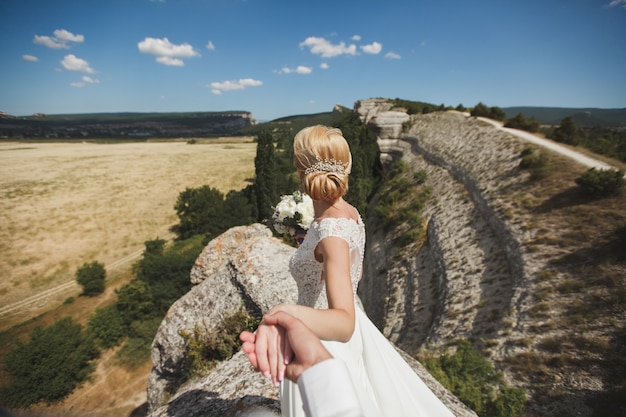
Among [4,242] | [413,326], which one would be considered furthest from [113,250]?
[413,326]

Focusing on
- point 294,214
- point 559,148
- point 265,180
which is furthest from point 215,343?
point 265,180

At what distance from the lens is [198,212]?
3822cm

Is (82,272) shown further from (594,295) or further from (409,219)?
(594,295)

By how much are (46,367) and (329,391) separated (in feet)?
73.0

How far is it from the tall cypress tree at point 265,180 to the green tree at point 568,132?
27.0 meters

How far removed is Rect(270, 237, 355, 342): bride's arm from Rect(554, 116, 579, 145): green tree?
24.7m

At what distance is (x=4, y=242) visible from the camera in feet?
95.3

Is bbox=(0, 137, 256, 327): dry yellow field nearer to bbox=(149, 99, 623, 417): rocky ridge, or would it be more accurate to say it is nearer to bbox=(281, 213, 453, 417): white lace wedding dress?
bbox=(149, 99, 623, 417): rocky ridge

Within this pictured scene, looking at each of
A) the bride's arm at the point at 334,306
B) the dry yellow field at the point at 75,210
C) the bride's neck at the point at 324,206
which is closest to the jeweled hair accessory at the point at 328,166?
the bride's neck at the point at 324,206

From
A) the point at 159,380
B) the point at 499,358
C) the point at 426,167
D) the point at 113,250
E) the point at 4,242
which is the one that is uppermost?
the point at 426,167

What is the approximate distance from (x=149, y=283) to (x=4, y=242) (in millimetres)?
20036

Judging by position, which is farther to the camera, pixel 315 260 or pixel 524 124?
pixel 524 124

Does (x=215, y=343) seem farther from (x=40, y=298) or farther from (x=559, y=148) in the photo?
(x=40, y=298)

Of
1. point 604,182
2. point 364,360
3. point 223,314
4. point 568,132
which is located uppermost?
point 568,132
